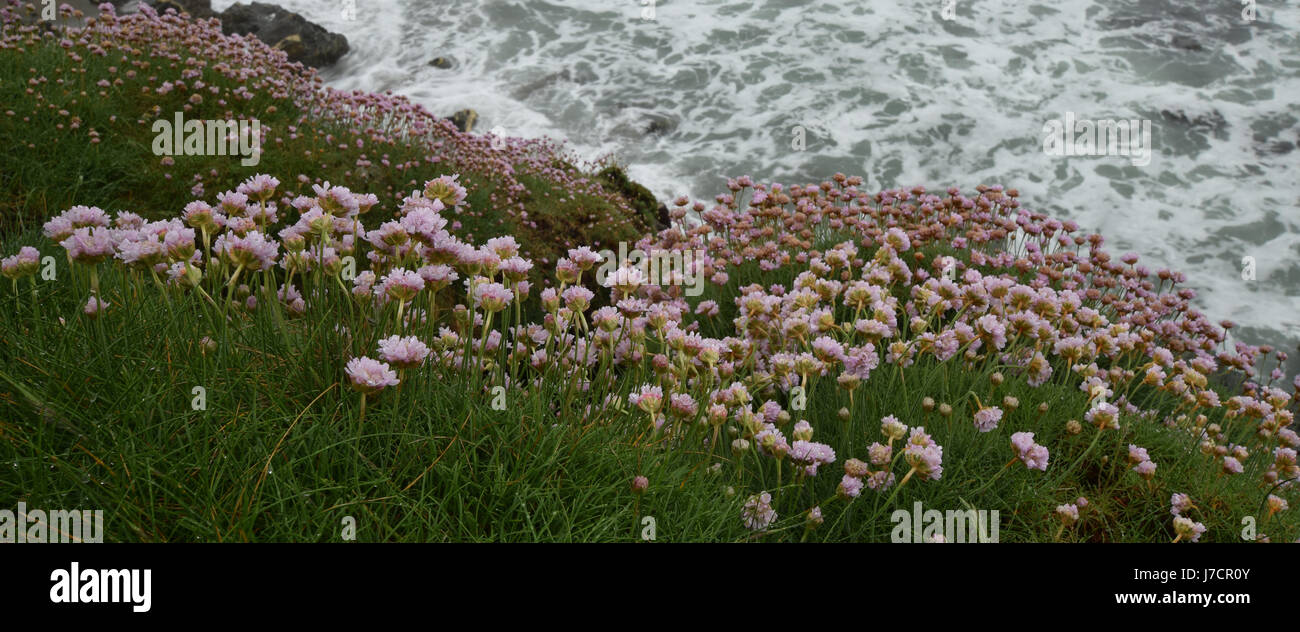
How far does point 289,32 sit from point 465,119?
586 centimetres

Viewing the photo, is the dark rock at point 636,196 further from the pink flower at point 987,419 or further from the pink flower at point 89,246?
the pink flower at point 89,246

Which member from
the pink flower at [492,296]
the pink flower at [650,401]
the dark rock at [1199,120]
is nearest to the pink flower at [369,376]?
the pink flower at [492,296]

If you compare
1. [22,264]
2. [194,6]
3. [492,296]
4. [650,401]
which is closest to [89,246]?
[22,264]

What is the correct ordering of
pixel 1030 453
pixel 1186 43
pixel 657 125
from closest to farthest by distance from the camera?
pixel 1030 453
pixel 657 125
pixel 1186 43

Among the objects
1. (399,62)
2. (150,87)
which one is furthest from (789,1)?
(150,87)

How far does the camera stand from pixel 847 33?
18875mm

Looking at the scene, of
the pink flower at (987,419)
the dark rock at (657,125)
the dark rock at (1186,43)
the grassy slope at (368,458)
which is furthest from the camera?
the dark rock at (1186,43)

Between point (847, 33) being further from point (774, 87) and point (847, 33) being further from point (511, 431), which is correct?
point (511, 431)

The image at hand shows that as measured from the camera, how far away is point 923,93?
1647cm

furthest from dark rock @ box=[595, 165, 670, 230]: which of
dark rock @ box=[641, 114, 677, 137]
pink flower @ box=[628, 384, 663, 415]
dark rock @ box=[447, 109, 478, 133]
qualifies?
pink flower @ box=[628, 384, 663, 415]

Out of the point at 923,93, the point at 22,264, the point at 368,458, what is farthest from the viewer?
the point at 923,93

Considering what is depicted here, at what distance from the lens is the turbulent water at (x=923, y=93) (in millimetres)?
13195

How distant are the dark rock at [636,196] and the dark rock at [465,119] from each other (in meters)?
4.02

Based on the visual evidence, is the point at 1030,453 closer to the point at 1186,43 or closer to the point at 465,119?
the point at 465,119
